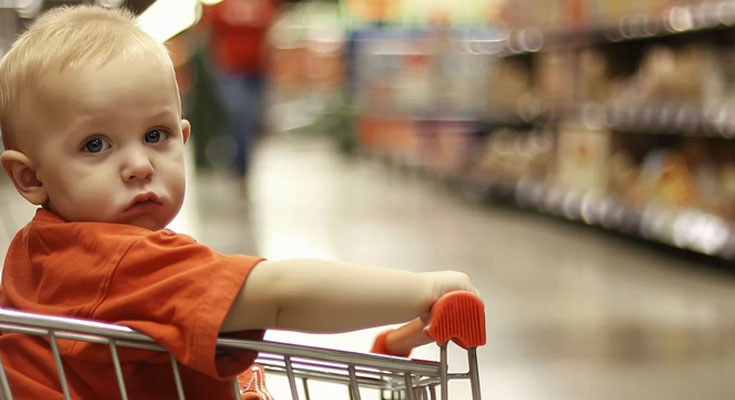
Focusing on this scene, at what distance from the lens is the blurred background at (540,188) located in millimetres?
3191

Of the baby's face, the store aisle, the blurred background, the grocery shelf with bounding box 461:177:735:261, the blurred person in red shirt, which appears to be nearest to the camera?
the baby's face

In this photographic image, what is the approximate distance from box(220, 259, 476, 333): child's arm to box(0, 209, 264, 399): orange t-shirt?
0.08ft

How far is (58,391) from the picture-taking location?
108cm

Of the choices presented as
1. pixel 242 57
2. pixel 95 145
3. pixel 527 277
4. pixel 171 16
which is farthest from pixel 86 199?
pixel 171 16

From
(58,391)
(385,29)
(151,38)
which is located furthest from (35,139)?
(385,29)

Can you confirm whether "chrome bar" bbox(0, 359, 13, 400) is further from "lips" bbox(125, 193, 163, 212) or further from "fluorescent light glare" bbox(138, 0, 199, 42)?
"fluorescent light glare" bbox(138, 0, 199, 42)

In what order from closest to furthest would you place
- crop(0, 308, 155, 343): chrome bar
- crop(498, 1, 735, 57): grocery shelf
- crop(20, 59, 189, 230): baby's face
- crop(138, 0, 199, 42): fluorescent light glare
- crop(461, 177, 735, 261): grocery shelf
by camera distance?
crop(0, 308, 155, 343): chrome bar < crop(20, 59, 189, 230): baby's face < crop(461, 177, 735, 261): grocery shelf < crop(498, 1, 735, 57): grocery shelf < crop(138, 0, 199, 42): fluorescent light glare

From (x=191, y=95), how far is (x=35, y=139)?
7307mm

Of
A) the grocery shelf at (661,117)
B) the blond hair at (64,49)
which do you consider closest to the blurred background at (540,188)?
the grocery shelf at (661,117)

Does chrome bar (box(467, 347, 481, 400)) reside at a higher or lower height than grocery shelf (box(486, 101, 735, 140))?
higher

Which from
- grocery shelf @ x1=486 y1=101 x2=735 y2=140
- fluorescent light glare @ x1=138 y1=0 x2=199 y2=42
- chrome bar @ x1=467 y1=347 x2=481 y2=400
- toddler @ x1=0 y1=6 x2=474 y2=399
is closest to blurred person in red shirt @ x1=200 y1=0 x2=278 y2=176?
fluorescent light glare @ x1=138 y1=0 x2=199 y2=42

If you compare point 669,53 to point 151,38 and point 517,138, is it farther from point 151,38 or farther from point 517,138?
point 151,38

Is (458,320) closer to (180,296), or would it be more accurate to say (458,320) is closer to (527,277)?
(180,296)

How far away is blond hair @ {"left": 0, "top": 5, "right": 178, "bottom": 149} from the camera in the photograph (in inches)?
41.5
